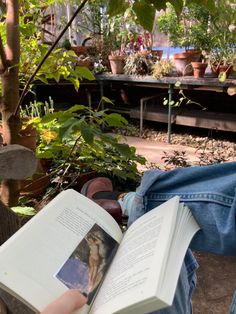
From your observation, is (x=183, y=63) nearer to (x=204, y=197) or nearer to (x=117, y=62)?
(x=117, y=62)

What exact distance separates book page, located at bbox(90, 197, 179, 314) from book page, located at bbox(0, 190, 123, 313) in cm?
4

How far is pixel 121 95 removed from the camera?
5.39m

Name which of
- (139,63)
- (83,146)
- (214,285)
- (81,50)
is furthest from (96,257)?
(81,50)

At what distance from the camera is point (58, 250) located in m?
0.63

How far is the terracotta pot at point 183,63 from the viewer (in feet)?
13.4

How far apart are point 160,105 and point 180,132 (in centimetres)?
57

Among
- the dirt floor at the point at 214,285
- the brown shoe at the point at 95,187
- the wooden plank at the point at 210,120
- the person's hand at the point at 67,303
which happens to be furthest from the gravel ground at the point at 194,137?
the person's hand at the point at 67,303

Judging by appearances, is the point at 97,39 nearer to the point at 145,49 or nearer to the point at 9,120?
the point at 145,49

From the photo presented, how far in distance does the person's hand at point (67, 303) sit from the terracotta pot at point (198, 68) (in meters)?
3.68

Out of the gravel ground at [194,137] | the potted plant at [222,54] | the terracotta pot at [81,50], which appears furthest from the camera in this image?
the terracotta pot at [81,50]

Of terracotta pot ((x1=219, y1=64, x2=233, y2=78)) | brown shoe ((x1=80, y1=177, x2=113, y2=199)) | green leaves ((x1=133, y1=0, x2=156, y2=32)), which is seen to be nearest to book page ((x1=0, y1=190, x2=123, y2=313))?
green leaves ((x1=133, y1=0, x2=156, y2=32))

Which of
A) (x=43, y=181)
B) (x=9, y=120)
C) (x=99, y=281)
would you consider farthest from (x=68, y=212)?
(x=43, y=181)

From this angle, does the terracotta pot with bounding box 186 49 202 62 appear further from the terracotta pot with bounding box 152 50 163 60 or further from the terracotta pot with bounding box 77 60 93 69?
the terracotta pot with bounding box 77 60 93 69

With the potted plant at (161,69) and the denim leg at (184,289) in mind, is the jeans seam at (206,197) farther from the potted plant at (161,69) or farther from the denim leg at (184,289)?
the potted plant at (161,69)
